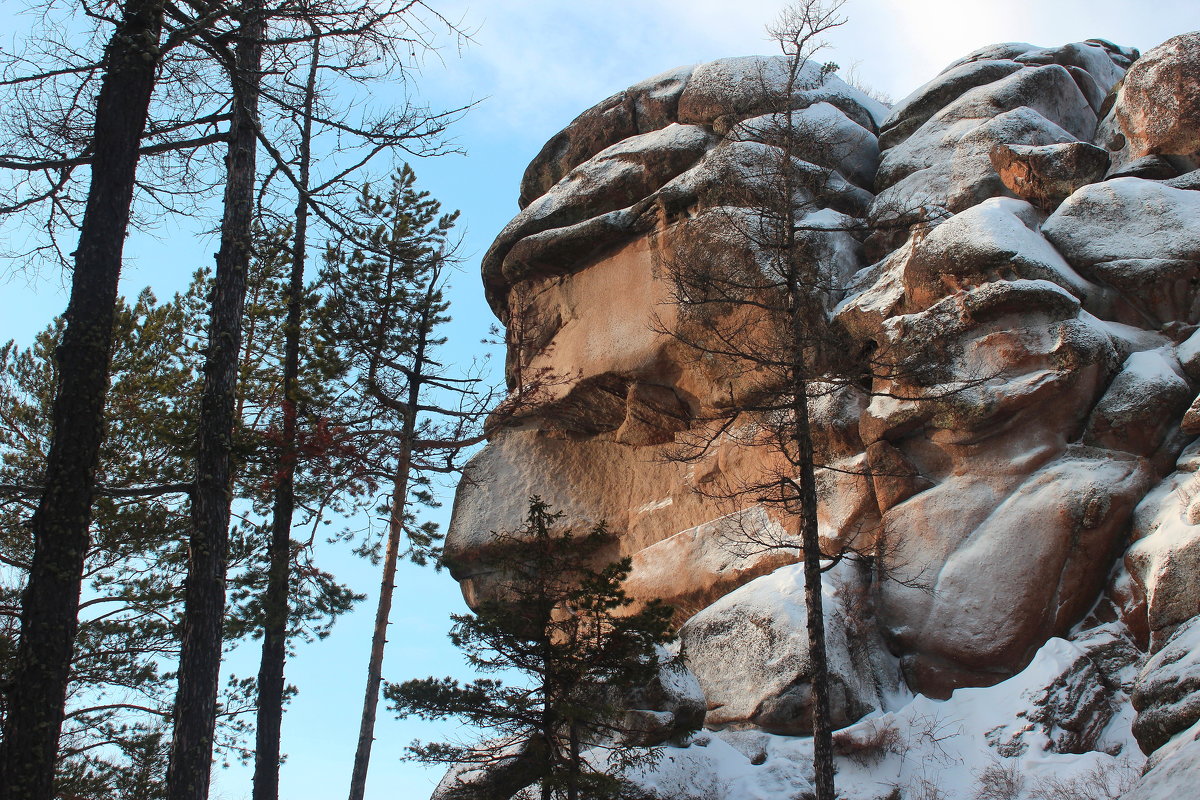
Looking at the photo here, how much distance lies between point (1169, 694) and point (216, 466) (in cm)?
920

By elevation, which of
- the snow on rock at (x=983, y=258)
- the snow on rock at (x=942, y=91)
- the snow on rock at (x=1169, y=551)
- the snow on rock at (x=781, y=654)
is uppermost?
the snow on rock at (x=942, y=91)

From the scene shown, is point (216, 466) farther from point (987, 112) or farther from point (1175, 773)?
point (987, 112)

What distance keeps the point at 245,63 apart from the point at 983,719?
11.4 m

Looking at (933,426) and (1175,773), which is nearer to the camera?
(1175,773)

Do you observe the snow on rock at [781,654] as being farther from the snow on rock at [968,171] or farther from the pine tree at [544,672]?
the snow on rock at [968,171]

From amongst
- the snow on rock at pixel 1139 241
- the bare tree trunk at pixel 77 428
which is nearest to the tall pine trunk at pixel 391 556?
the bare tree trunk at pixel 77 428

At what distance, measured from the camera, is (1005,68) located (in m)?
22.0

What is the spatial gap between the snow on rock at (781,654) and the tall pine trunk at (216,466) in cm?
609

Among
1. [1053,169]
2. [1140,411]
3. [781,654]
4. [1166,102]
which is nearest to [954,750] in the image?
[781,654]

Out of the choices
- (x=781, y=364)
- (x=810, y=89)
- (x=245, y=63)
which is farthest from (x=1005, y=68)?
(x=245, y=63)

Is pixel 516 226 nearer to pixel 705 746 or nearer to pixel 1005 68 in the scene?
pixel 1005 68

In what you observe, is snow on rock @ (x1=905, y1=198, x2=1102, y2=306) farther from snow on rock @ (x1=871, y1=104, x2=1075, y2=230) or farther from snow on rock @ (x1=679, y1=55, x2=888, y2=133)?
snow on rock @ (x1=679, y1=55, x2=888, y2=133)

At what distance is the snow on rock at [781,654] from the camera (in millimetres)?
13266

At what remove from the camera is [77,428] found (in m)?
7.56
